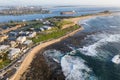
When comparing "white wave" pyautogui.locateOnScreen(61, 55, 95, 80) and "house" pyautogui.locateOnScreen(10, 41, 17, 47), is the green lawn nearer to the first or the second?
"house" pyautogui.locateOnScreen(10, 41, 17, 47)

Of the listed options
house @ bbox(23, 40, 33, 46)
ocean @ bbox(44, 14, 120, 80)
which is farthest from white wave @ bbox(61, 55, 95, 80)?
house @ bbox(23, 40, 33, 46)

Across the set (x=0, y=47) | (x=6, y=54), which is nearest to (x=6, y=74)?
(x=6, y=54)

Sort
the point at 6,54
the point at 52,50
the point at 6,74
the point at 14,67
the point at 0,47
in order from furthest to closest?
the point at 52,50 → the point at 0,47 → the point at 6,54 → the point at 14,67 → the point at 6,74

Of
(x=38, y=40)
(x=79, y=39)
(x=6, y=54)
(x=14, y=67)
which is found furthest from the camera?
(x=79, y=39)

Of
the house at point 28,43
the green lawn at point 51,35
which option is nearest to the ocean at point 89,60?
the house at point 28,43

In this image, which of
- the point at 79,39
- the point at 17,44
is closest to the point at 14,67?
the point at 17,44

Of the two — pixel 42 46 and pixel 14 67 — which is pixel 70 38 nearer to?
pixel 42 46

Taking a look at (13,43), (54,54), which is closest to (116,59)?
(54,54)

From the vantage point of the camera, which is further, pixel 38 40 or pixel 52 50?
pixel 38 40
